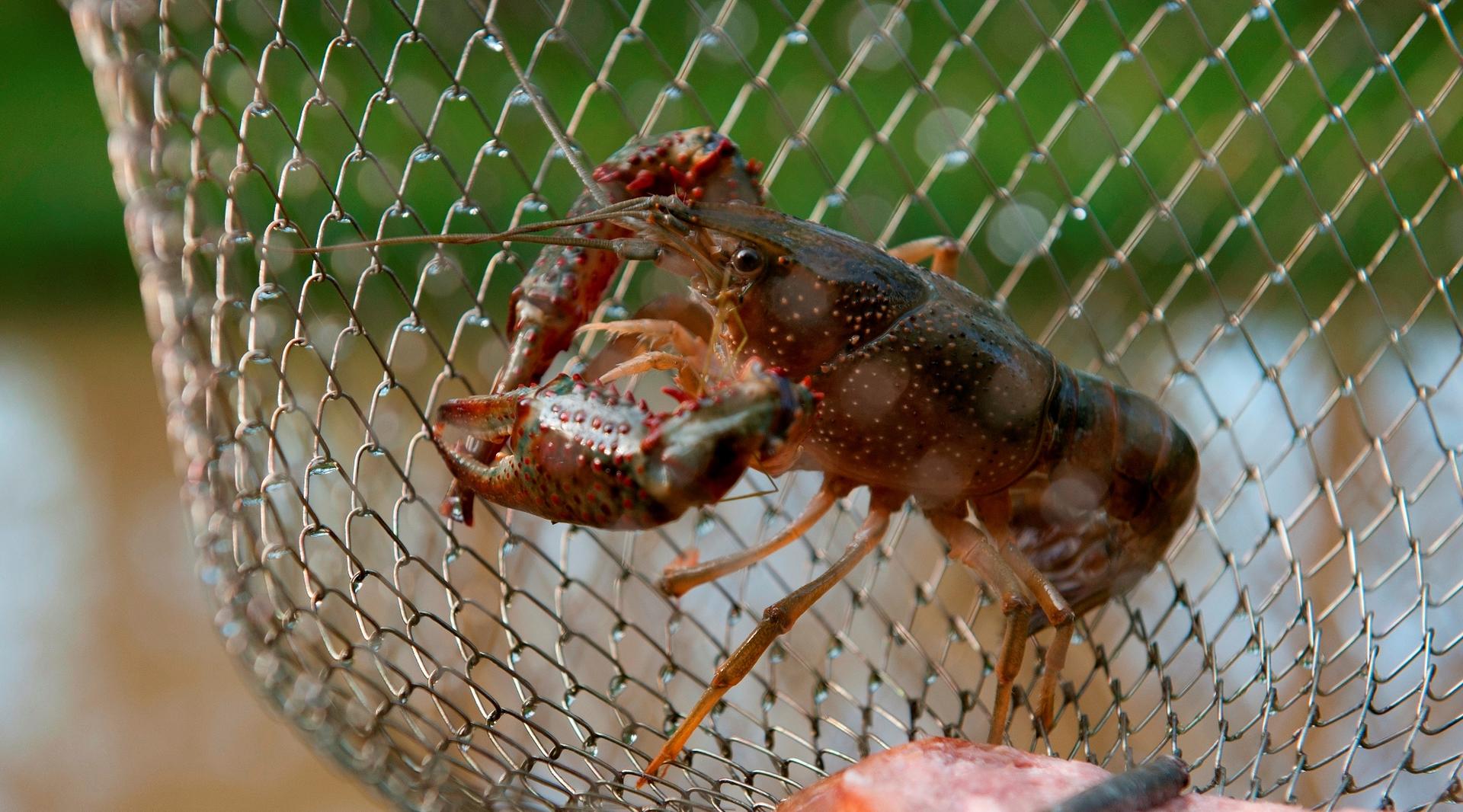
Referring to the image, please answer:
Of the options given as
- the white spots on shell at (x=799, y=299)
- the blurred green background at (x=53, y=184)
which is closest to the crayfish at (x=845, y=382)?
the white spots on shell at (x=799, y=299)

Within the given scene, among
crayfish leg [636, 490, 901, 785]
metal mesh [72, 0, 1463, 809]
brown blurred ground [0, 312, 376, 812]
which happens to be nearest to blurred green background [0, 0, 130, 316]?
brown blurred ground [0, 312, 376, 812]

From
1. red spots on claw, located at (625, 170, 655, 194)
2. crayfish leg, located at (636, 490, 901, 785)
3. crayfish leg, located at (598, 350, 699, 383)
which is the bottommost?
crayfish leg, located at (636, 490, 901, 785)

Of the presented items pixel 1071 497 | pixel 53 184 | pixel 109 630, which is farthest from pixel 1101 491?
pixel 53 184

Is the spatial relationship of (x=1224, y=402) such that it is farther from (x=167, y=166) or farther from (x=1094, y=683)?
(x=167, y=166)

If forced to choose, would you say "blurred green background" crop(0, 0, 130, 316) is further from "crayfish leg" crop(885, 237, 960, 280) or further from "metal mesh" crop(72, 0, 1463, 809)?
"crayfish leg" crop(885, 237, 960, 280)

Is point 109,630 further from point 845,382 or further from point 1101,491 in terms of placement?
point 1101,491

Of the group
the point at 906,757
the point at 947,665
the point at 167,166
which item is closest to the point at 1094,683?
the point at 947,665
